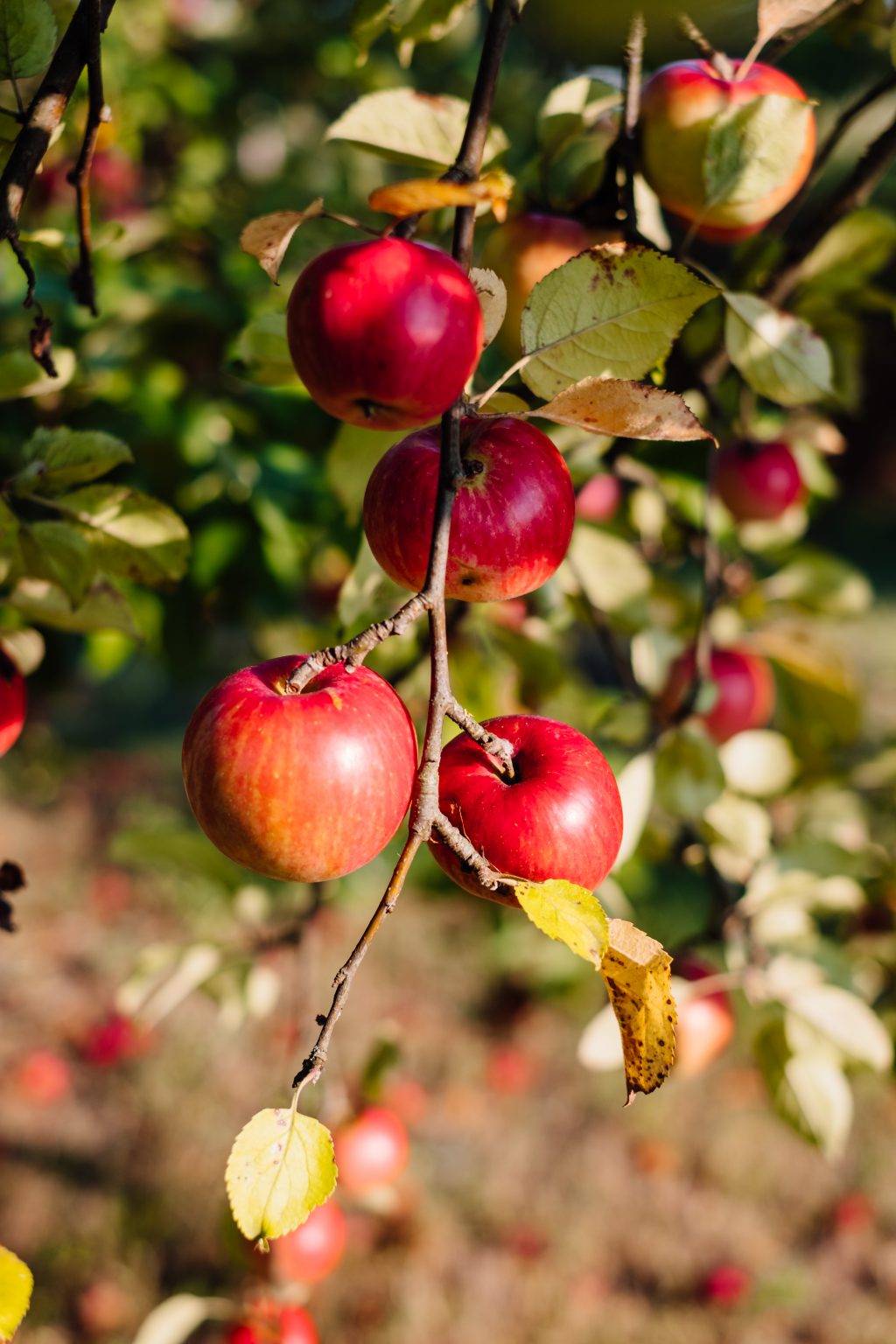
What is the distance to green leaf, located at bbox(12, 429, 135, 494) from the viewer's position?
754mm

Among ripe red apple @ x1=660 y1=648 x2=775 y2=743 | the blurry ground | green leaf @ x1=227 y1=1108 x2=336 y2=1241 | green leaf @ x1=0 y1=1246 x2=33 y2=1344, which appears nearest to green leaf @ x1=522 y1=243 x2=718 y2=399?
green leaf @ x1=227 y1=1108 x2=336 y2=1241

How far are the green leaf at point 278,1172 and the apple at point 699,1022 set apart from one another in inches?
30.4

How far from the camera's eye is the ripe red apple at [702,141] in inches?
28.4

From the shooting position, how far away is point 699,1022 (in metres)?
1.24

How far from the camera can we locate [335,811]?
501 mm

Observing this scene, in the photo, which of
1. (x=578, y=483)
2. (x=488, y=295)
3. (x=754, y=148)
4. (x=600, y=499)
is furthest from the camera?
(x=600, y=499)

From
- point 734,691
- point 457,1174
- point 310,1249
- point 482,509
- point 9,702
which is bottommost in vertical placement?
point 457,1174

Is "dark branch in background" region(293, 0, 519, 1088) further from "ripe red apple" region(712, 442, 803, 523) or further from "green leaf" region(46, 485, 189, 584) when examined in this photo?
"ripe red apple" region(712, 442, 803, 523)

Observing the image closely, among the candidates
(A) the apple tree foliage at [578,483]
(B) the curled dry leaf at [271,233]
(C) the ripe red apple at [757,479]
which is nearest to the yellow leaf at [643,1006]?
(A) the apple tree foliage at [578,483]

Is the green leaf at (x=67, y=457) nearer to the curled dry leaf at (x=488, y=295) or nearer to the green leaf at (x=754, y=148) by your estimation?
the curled dry leaf at (x=488, y=295)

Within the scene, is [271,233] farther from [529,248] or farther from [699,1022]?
[699,1022]

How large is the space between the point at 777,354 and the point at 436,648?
40 centimetres

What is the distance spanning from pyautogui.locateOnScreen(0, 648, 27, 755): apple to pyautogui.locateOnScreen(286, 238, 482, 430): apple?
0.38 meters

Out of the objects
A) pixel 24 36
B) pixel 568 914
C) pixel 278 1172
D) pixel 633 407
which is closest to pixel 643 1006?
pixel 568 914
